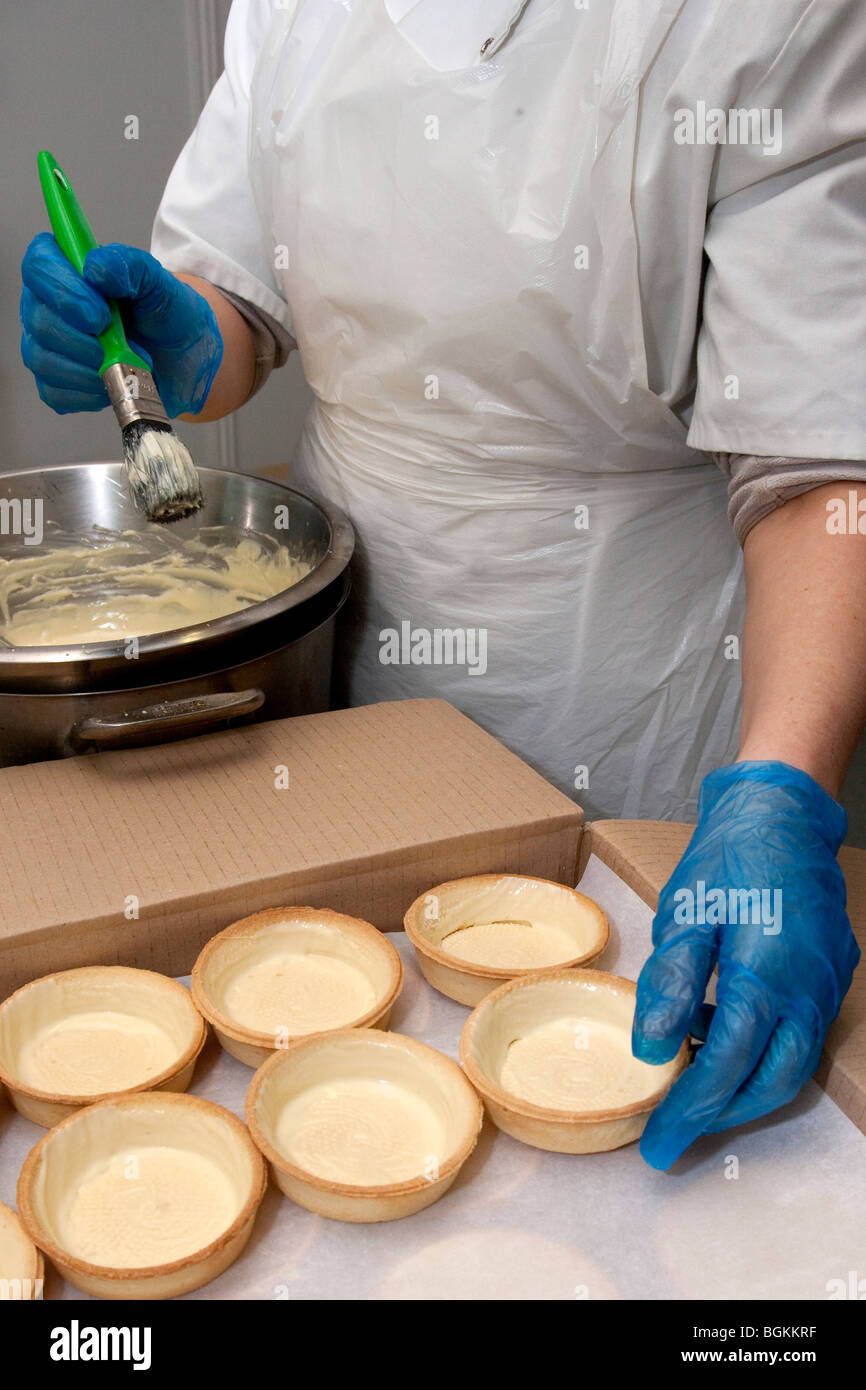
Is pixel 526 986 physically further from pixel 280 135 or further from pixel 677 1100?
pixel 280 135

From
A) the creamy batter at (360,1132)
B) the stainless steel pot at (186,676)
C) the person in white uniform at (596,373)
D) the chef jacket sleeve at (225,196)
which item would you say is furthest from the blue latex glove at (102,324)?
the creamy batter at (360,1132)

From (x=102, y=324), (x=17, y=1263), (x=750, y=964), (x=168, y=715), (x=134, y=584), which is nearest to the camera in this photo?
(x=17, y=1263)

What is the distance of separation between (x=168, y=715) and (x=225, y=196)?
0.76 metres

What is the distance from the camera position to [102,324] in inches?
44.3

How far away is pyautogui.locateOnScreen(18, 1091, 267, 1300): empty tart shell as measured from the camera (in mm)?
667

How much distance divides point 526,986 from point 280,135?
98cm

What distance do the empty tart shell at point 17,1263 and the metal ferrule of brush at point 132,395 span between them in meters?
0.74

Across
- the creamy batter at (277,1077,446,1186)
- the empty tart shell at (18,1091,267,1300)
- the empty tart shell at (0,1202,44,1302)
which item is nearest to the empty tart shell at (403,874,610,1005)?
the creamy batter at (277,1077,446,1186)

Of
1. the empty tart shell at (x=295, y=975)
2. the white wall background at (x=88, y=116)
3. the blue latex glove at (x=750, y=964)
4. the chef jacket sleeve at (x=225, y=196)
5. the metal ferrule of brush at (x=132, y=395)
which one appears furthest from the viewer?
the white wall background at (x=88, y=116)

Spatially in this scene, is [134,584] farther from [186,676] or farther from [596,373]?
[596,373]

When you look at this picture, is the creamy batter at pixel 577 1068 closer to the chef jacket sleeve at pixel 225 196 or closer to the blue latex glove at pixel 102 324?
the blue latex glove at pixel 102 324

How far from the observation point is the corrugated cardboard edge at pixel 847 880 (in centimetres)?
82

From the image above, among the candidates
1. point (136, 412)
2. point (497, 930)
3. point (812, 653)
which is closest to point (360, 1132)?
point (497, 930)

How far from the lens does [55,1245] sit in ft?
2.20
